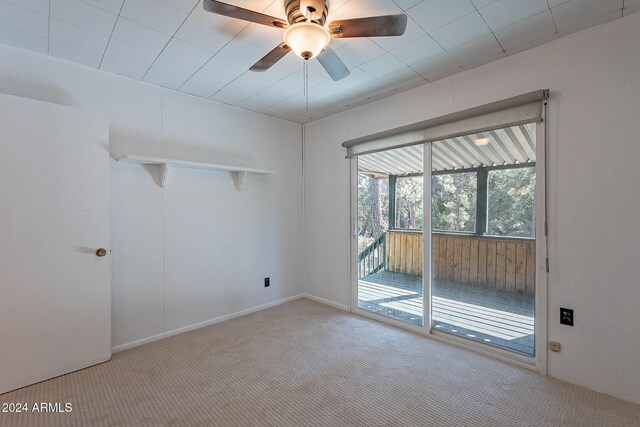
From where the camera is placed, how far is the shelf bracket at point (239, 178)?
3422 mm

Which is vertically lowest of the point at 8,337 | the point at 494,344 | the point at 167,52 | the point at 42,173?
the point at 494,344

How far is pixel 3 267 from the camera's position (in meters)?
2.01

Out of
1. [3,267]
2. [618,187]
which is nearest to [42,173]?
[3,267]

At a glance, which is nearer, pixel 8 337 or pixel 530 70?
pixel 8 337

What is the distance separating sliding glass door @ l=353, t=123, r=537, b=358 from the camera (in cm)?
242

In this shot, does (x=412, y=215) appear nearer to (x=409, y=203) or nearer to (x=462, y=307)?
(x=409, y=203)

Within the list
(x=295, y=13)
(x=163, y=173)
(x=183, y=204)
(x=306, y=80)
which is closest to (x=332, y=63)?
(x=295, y=13)

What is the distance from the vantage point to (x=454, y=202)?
9.22 feet

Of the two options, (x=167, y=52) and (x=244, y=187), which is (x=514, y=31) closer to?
(x=167, y=52)

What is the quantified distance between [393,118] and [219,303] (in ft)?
9.31

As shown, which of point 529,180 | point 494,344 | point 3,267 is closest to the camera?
point 3,267

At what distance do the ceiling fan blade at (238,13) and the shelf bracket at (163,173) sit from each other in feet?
5.82

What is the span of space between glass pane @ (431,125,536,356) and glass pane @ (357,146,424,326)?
20cm

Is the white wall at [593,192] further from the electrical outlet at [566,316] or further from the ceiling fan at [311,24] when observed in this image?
the ceiling fan at [311,24]
